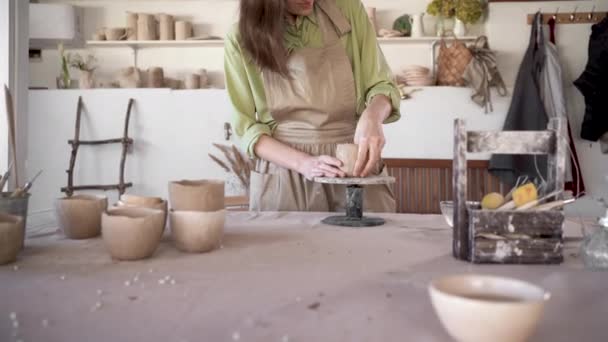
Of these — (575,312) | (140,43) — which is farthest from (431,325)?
(140,43)

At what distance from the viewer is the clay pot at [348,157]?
131 centimetres

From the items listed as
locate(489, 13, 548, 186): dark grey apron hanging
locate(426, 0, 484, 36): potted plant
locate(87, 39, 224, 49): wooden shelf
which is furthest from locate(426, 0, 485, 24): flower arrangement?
locate(87, 39, 224, 49): wooden shelf

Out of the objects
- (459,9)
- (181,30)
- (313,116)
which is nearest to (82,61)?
(181,30)

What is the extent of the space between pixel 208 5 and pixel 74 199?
12.3ft

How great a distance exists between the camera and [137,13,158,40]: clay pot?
13.8 feet

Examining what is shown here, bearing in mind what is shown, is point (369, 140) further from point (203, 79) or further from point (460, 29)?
point (203, 79)

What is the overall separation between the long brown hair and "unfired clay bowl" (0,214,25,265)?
0.92 metres

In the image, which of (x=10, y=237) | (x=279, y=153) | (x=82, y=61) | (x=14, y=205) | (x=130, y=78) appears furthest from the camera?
(x=82, y=61)

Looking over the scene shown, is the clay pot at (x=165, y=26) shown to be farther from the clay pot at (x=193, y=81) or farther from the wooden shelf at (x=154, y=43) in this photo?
the clay pot at (x=193, y=81)

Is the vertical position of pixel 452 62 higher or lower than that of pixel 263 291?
higher

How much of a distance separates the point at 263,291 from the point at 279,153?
85cm

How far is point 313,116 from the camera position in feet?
5.40

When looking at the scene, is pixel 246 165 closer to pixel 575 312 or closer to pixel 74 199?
pixel 74 199

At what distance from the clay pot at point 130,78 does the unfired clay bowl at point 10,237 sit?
3.48 meters
